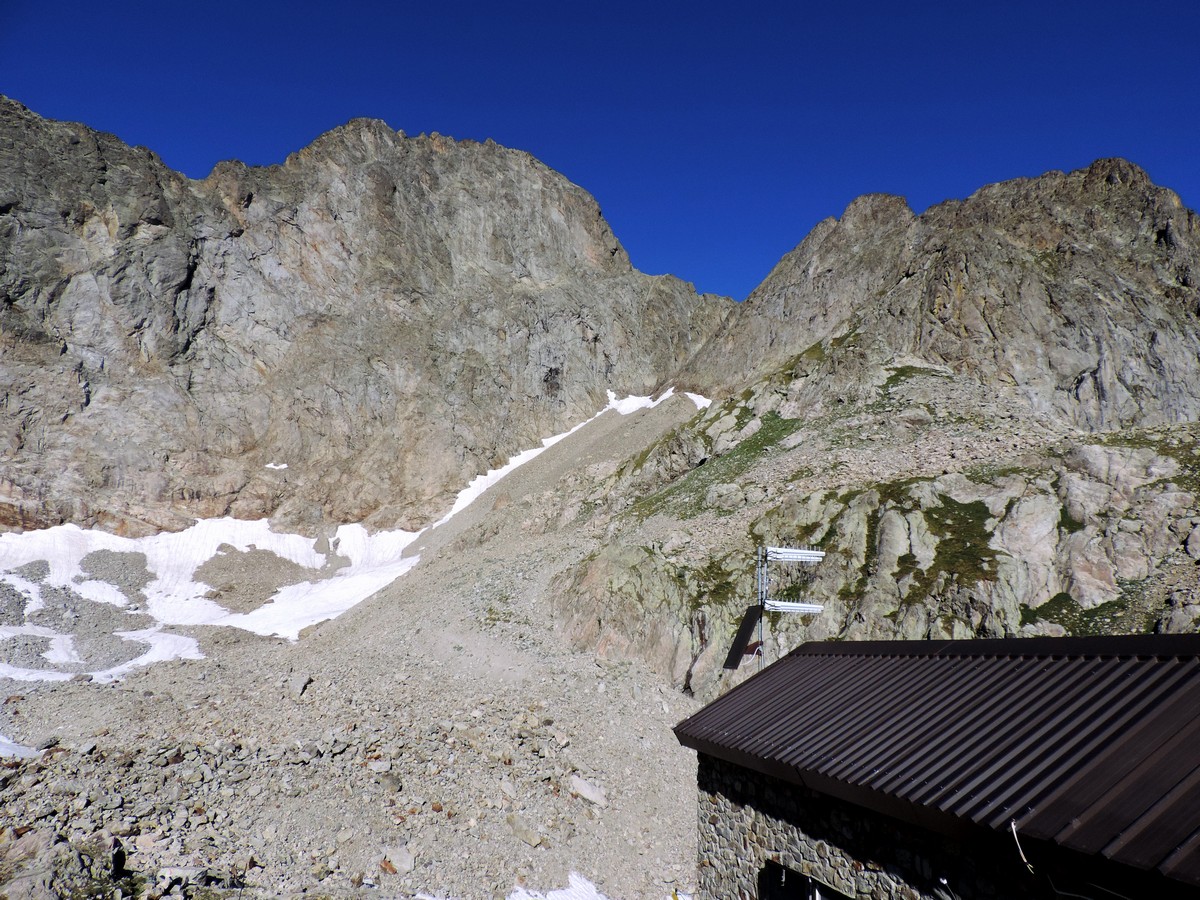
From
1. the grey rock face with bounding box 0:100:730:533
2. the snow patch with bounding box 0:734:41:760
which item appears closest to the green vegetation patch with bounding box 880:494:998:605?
the snow patch with bounding box 0:734:41:760

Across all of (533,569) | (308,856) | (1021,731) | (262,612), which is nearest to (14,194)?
(262,612)

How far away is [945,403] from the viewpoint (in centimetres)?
4156

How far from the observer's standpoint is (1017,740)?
25.3 ft

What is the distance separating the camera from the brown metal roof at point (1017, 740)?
603cm

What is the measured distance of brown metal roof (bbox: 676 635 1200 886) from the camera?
603cm

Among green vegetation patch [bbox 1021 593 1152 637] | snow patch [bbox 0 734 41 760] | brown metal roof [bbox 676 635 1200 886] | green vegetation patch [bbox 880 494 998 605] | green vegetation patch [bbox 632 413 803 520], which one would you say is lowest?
snow patch [bbox 0 734 41 760]

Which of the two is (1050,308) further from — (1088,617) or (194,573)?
(194,573)

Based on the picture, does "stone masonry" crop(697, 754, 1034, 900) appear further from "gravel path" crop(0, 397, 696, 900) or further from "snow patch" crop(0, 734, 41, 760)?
"snow patch" crop(0, 734, 41, 760)

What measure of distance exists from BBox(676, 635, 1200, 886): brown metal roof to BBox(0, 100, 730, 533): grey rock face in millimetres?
64392

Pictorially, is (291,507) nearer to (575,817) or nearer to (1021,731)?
(575,817)

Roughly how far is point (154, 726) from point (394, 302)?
71.7 metres

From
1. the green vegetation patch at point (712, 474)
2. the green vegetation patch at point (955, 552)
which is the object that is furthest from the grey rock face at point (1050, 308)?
the green vegetation patch at point (955, 552)

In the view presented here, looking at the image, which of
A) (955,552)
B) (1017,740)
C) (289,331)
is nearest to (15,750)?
(1017,740)

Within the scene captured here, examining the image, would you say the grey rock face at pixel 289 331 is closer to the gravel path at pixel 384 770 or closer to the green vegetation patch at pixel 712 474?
the green vegetation patch at pixel 712 474
